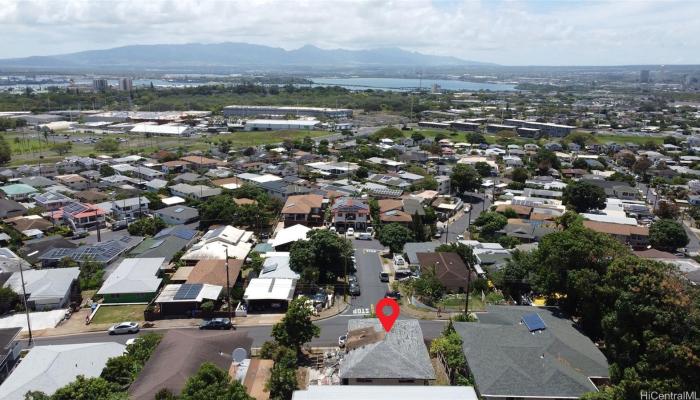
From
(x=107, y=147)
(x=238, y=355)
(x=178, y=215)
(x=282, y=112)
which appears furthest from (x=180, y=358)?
(x=282, y=112)

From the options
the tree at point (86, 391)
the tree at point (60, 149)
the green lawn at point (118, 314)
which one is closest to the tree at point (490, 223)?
the green lawn at point (118, 314)

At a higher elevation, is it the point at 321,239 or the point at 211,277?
the point at 321,239

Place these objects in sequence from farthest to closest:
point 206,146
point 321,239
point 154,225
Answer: point 206,146, point 154,225, point 321,239

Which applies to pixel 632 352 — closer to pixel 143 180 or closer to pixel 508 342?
pixel 508 342

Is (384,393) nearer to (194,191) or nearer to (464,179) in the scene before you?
(194,191)

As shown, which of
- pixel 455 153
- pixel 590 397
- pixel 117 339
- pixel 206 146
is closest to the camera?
pixel 590 397

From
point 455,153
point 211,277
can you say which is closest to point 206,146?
point 455,153
